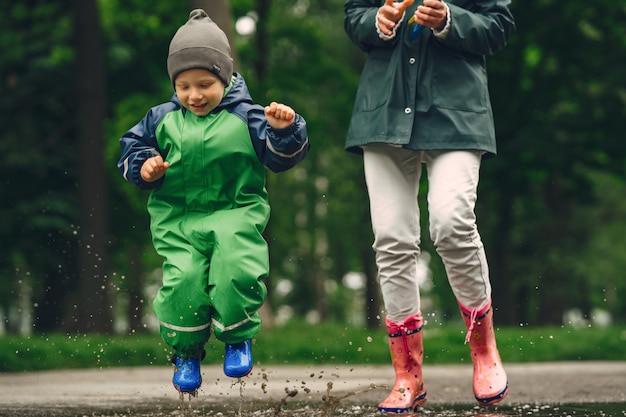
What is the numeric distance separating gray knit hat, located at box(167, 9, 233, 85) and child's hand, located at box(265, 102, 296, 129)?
1.15 ft

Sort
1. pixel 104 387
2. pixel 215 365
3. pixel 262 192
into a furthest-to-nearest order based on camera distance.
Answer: pixel 215 365
pixel 104 387
pixel 262 192

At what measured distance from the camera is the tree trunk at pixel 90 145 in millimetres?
15227

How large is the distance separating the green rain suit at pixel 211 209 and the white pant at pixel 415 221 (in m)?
0.56

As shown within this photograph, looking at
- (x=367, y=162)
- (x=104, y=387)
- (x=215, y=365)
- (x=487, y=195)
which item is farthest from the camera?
(x=487, y=195)

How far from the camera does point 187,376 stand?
14.4 ft

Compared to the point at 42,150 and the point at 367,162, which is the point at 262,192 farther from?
the point at 42,150

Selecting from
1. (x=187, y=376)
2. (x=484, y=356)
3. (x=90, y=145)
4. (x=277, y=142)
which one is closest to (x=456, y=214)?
(x=484, y=356)

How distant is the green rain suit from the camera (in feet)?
14.4

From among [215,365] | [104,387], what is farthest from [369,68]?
[215,365]

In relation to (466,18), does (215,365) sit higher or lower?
lower

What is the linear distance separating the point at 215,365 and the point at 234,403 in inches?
160

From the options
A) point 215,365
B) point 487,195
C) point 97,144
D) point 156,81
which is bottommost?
point 215,365

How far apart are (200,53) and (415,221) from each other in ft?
4.14

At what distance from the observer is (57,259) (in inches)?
727
